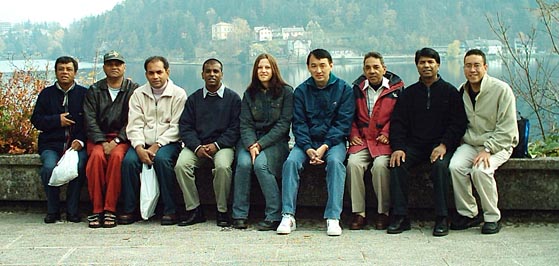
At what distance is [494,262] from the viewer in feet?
12.5

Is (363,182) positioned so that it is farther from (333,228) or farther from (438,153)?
(438,153)

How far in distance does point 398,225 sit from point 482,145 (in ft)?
2.76

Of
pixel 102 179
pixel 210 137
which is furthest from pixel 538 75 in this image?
pixel 102 179

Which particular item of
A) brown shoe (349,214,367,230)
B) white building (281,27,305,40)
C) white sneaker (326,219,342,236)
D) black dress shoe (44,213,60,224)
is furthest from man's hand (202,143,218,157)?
white building (281,27,305,40)

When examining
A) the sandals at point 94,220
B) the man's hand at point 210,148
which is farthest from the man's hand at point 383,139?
the sandals at point 94,220

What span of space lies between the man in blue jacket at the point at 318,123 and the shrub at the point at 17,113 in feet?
8.31

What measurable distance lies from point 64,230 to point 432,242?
269 cm

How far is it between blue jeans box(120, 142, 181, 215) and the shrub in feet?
4.28

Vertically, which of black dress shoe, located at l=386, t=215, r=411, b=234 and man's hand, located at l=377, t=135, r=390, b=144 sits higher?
man's hand, located at l=377, t=135, r=390, b=144

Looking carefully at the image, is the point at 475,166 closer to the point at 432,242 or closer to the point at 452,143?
the point at 452,143

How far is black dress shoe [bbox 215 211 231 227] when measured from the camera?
16.3ft

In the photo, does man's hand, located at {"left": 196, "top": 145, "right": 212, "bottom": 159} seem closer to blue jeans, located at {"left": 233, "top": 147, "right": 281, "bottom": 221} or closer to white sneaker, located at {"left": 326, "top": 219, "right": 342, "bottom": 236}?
blue jeans, located at {"left": 233, "top": 147, "right": 281, "bottom": 221}

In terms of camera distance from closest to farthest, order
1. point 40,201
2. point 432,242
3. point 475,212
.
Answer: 1. point 432,242
2. point 475,212
3. point 40,201

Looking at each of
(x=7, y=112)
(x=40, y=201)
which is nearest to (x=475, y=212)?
(x=40, y=201)
